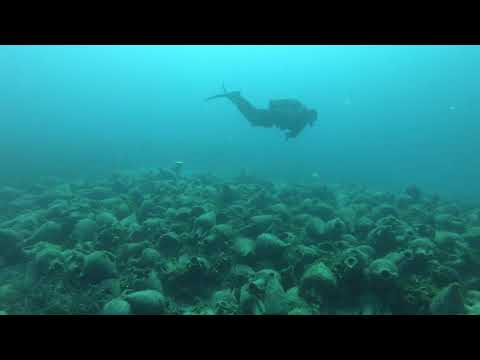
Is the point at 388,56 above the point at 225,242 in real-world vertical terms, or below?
above
